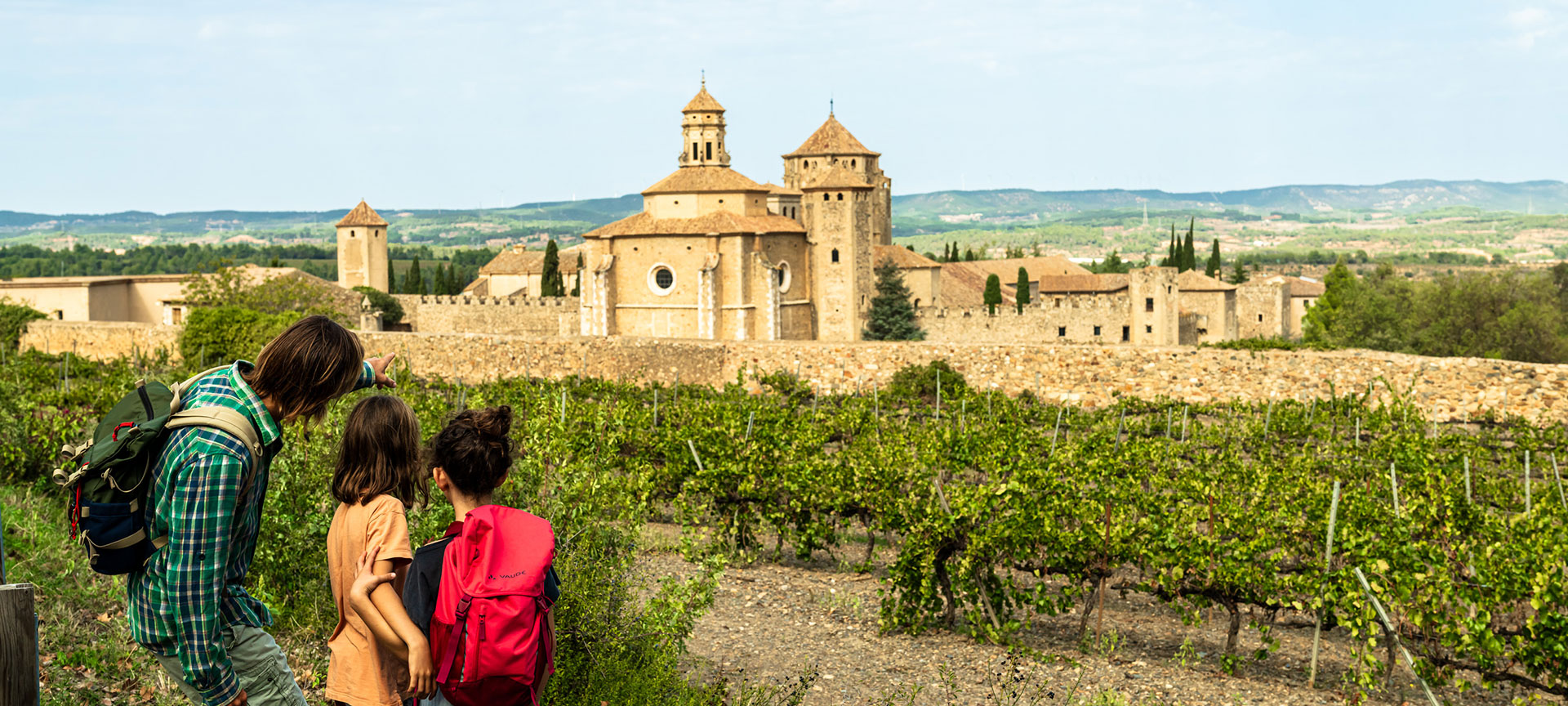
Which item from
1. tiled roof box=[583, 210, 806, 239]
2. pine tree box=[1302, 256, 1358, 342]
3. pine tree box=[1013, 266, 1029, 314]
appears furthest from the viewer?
pine tree box=[1302, 256, 1358, 342]

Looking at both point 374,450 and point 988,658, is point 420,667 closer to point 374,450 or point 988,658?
point 374,450

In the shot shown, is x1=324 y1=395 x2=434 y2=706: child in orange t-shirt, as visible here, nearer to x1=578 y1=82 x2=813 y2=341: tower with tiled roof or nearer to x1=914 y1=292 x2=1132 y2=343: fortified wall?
x1=578 y1=82 x2=813 y2=341: tower with tiled roof

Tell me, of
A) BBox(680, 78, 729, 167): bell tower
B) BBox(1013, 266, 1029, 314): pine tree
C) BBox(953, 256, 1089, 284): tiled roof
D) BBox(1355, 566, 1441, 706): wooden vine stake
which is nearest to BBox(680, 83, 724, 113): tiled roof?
BBox(680, 78, 729, 167): bell tower

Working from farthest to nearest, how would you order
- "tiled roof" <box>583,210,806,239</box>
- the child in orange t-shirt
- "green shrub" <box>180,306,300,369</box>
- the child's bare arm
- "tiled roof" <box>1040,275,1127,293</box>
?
1. "tiled roof" <box>1040,275,1127,293</box>
2. "tiled roof" <box>583,210,806,239</box>
3. "green shrub" <box>180,306,300,369</box>
4. the child in orange t-shirt
5. the child's bare arm

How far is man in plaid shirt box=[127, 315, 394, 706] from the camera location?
2.89 meters

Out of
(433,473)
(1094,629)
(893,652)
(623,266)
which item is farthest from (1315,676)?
(623,266)

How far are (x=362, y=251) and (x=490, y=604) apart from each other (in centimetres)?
6828

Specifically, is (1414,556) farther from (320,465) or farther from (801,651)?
(320,465)

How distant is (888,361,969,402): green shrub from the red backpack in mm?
17294

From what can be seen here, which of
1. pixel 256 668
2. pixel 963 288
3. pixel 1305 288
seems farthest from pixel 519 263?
pixel 256 668

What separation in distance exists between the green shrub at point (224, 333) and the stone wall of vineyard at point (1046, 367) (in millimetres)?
749

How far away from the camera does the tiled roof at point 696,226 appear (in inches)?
1382

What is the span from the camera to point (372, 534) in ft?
10.4

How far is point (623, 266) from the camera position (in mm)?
36094
